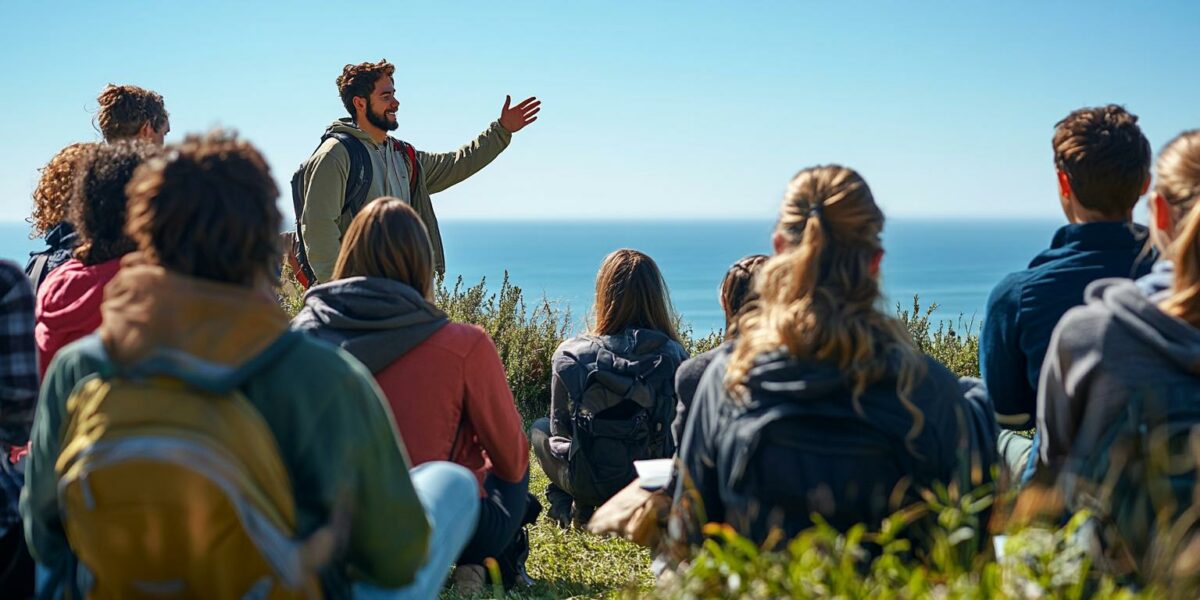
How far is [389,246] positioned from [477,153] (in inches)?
149

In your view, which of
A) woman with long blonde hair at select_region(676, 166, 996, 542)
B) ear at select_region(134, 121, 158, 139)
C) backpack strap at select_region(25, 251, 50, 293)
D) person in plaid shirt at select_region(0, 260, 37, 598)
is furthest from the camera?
ear at select_region(134, 121, 158, 139)

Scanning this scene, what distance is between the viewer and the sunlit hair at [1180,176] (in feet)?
10.0

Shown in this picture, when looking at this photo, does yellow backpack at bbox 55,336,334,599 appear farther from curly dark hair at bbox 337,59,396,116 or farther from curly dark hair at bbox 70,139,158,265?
curly dark hair at bbox 337,59,396,116

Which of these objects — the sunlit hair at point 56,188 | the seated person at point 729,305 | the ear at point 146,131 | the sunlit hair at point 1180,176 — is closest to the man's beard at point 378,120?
the ear at point 146,131

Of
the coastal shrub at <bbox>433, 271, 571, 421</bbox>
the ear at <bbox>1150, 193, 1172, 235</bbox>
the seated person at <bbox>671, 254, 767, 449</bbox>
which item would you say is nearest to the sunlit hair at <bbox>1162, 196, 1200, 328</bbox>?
the ear at <bbox>1150, 193, 1172, 235</bbox>

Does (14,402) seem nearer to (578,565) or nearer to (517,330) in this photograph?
(578,565)

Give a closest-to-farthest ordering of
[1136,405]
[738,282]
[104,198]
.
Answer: [1136,405]
[104,198]
[738,282]

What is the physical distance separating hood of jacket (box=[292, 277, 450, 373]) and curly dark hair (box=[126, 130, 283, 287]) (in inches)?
58.4

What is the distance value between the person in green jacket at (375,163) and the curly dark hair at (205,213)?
13.3ft

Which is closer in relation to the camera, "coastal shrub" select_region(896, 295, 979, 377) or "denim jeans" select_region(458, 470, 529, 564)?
"denim jeans" select_region(458, 470, 529, 564)

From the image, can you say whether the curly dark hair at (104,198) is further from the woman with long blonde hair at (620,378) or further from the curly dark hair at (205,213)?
the woman with long blonde hair at (620,378)

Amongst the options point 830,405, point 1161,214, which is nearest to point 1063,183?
point 1161,214

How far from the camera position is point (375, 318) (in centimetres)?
402

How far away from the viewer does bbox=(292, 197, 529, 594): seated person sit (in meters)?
4.00
